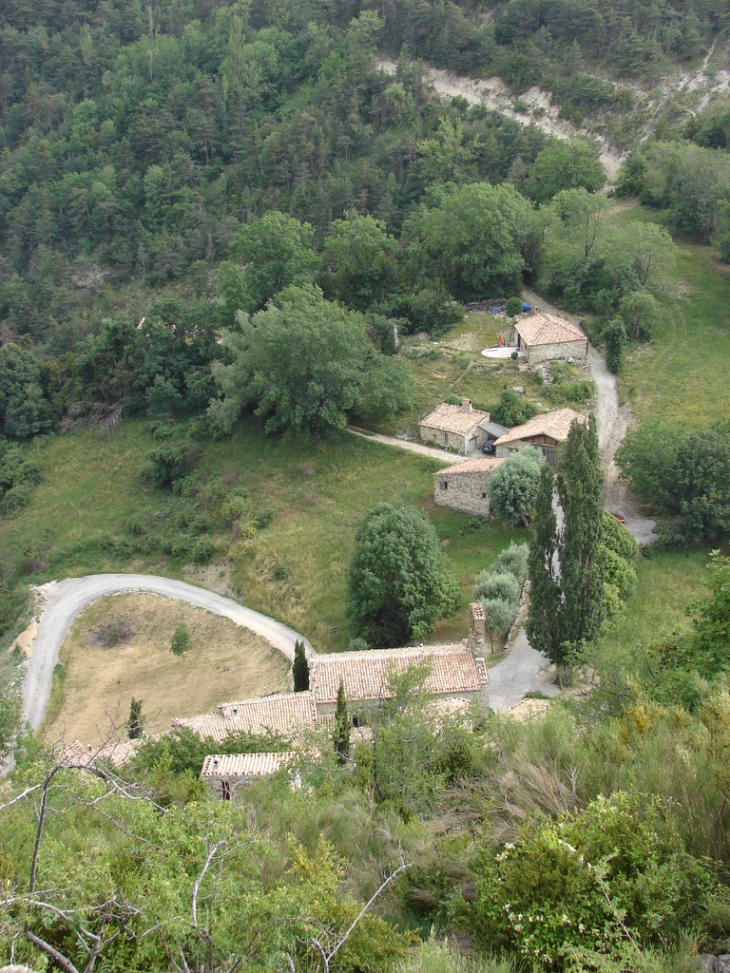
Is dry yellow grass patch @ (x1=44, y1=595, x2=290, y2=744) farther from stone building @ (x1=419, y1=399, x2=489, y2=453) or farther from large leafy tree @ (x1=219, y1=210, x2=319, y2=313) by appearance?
large leafy tree @ (x1=219, y1=210, x2=319, y2=313)

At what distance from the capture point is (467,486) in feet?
120

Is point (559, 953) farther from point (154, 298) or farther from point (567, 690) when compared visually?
point (154, 298)

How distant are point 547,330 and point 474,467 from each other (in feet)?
40.5

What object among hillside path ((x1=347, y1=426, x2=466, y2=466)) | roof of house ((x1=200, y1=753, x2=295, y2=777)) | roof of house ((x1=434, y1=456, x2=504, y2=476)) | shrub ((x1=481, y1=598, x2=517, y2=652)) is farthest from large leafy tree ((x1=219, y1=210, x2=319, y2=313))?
roof of house ((x1=200, y1=753, x2=295, y2=777))

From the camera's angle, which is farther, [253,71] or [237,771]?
[253,71]

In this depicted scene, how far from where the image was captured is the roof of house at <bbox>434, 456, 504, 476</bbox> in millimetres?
36156

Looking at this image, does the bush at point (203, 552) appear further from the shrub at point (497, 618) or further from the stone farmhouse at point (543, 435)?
the shrub at point (497, 618)

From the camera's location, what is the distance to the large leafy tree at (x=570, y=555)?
2466cm

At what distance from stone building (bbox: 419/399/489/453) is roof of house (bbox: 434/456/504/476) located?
113 inches

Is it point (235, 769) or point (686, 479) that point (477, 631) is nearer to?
point (235, 769)

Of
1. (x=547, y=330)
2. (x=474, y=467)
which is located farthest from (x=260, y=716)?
(x=547, y=330)

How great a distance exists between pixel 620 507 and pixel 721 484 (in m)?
4.40

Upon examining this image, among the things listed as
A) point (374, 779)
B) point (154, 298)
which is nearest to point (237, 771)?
point (374, 779)

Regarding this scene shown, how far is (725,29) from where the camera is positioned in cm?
6475
